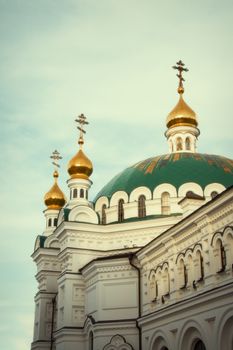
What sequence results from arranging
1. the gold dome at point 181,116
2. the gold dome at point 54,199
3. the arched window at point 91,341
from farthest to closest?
the gold dome at point 54,199, the gold dome at point 181,116, the arched window at point 91,341

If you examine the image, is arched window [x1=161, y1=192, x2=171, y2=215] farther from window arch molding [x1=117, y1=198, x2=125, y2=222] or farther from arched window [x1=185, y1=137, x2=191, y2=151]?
arched window [x1=185, y1=137, x2=191, y2=151]

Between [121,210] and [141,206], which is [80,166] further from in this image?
[141,206]

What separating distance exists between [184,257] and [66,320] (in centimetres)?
886

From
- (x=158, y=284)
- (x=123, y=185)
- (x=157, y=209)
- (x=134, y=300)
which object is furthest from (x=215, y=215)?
(x=123, y=185)

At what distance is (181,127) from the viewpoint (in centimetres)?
3331

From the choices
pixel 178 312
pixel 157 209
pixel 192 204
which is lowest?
pixel 178 312

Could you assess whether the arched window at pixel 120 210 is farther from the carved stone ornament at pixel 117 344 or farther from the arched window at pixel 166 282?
the arched window at pixel 166 282

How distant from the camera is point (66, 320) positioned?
80.3 feet

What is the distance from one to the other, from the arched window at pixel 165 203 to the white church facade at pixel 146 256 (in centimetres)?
5

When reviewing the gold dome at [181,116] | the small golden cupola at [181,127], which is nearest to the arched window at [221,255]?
the small golden cupola at [181,127]

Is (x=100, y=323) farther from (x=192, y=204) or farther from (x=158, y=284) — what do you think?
(x=192, y=204)

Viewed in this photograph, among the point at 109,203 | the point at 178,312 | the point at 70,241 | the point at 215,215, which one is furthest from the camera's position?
the point at 109,203

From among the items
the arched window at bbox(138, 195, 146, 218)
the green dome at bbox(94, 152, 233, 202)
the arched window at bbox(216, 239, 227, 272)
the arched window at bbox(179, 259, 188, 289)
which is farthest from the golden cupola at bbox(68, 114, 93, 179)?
the arched window at bbox(216, 239, 227, 272)

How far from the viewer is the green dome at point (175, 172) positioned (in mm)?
27031
